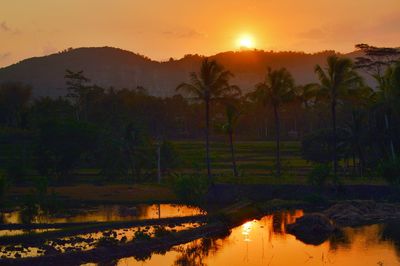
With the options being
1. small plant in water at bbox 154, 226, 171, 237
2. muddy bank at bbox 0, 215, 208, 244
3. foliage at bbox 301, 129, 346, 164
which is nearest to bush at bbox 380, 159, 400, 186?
foliage at bbox 301, 129, 346, 164

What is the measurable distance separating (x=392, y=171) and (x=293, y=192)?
8.43 metres

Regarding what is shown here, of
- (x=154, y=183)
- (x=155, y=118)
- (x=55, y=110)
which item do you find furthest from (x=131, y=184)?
(x=155, y=118)

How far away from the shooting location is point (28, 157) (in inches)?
2808

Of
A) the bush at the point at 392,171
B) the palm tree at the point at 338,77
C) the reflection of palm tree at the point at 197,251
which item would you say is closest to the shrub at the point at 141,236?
the reflection of palm tree at the point at 197,251

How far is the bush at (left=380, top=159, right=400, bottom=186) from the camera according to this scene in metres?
46.7

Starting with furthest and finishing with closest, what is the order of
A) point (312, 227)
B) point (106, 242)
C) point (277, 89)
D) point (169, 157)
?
point (169, 157) → point (277, 89) → point (312, 227) → point (106, 242)

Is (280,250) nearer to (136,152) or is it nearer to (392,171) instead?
(392,171)

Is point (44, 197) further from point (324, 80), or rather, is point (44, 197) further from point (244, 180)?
point (324, 80)

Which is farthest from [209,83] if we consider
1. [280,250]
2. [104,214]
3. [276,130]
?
[280,250]

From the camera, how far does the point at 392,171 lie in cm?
4694

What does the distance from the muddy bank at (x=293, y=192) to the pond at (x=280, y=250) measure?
29.9 feet

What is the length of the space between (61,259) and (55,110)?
76.3 meters

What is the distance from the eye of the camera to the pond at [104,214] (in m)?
39.6

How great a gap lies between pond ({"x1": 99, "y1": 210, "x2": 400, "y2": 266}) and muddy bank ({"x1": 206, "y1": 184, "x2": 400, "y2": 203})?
9119 millimetres
